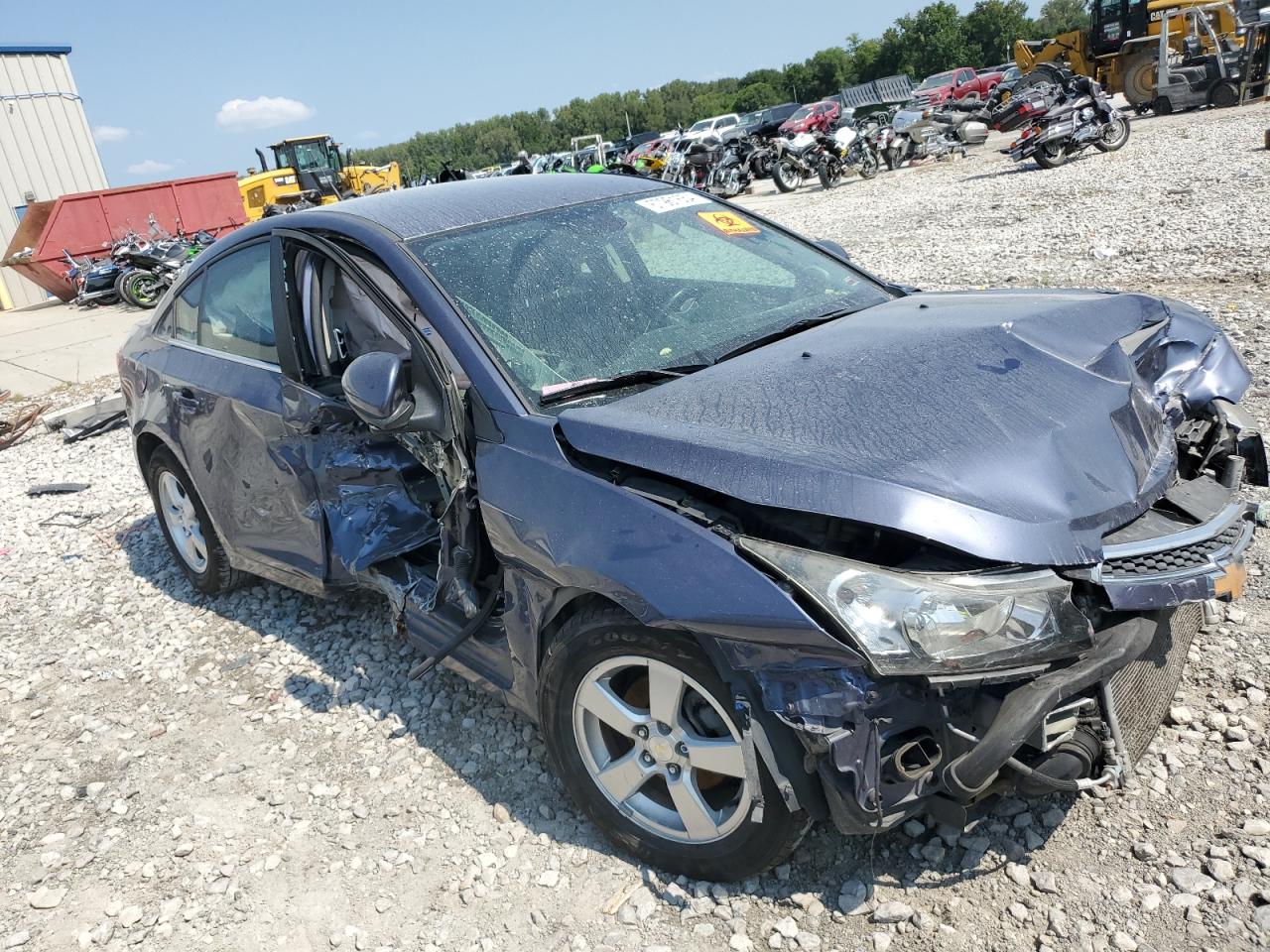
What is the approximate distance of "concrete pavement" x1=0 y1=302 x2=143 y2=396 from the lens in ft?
39.2

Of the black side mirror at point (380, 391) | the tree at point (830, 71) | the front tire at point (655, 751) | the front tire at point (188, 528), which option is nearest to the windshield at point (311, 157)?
the front tire at point (188, 528)

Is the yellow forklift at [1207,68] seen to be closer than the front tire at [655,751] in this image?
No

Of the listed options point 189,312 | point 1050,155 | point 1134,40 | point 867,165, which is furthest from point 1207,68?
point 189,312

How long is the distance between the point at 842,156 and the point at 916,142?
209cm

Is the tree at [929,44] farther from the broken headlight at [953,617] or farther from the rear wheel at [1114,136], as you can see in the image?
the broken headlight at [953,617]

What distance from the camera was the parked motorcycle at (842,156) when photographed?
19922 millimetres

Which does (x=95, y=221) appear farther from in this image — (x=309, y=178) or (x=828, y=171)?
(x=828, y=171)

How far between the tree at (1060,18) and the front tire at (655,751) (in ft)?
190

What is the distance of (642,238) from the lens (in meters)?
3.38

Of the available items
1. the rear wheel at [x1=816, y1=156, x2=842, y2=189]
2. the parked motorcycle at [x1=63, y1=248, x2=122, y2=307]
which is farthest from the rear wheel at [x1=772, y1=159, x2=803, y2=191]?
the parked motorcycle at [x1=63, y1=248, x2=122, y2=307]

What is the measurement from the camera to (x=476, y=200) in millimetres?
3424

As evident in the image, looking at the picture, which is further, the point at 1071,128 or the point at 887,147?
the point at 887,147

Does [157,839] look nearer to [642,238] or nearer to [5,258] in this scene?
[642,238]

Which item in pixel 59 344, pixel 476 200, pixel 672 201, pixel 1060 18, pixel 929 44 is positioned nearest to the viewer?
pixel 476 200
